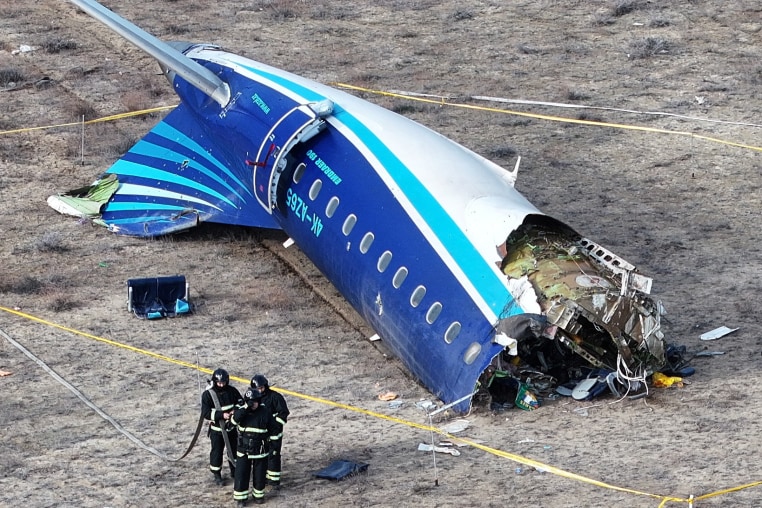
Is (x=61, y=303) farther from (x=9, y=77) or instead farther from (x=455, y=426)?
(x=9, y=77)

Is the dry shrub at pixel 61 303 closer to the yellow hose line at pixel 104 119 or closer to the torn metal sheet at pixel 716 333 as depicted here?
the yellow hose line at pixel 104 119

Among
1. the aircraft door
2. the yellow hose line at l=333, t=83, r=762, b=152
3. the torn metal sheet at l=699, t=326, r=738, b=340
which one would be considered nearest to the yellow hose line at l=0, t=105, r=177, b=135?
the yellow hose line at l=333, t=83, r=762, b=152

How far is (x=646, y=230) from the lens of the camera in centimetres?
3219

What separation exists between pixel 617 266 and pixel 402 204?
416 centimetres

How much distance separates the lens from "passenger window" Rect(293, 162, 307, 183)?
2775 centimetres

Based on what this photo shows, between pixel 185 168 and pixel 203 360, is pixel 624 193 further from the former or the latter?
pixel 203 360

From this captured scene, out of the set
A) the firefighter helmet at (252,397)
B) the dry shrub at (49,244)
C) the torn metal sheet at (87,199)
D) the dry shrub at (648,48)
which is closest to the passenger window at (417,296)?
the firefighter helmet at (252,397)

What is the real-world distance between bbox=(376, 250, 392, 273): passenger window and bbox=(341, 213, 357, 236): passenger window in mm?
1195

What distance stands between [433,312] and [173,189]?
34.5 ft

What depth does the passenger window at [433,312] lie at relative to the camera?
23.9 metres

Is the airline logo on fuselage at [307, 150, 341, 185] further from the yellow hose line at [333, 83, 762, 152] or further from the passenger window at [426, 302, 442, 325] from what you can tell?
the yellow hose line at [333, 83, 762, 152]

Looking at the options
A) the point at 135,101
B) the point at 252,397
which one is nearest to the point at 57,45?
the point at 135,101

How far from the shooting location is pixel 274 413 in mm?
20484

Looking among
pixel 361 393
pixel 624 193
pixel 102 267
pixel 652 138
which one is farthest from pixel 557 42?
pixel 361 393
